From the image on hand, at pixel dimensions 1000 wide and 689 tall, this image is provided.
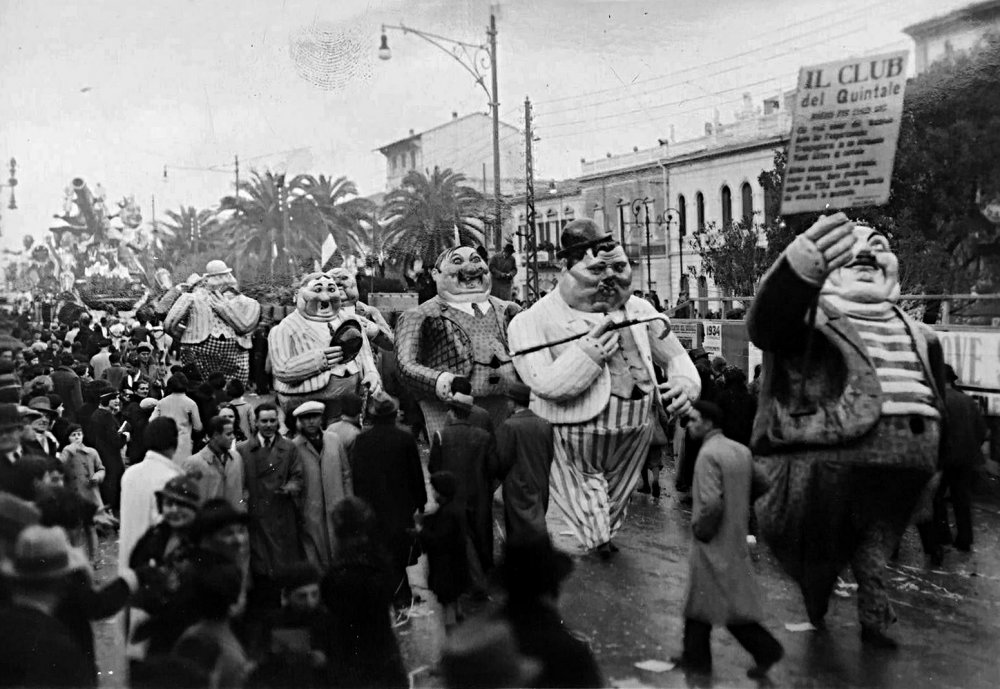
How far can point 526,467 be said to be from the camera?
593 centimetres

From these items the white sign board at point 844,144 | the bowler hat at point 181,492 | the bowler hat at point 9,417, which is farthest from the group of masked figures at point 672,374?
the bowler hat at point 181,492

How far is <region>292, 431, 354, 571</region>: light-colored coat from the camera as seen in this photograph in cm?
582

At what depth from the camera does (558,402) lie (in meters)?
6.14

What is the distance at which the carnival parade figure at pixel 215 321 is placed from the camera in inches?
366

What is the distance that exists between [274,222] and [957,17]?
4.82 m

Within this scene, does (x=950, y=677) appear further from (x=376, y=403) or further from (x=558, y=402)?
(x=376, y=403)

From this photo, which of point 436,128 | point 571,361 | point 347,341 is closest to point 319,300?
point 347,341

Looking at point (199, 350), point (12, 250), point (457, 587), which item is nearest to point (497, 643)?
point (457, 587)

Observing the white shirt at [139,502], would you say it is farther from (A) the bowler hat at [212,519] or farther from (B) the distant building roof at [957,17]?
(B) the distant building roof at [957,17]

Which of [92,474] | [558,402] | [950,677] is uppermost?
[558,402]

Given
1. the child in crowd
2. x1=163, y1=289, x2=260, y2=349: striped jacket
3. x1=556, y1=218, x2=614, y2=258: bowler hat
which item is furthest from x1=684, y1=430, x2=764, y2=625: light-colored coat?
x1=163, y1=289, x2=260, y2=349: striped jacket

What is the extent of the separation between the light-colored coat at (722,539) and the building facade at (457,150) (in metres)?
3.07

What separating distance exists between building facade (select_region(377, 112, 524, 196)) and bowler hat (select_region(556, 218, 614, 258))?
1.10 meters

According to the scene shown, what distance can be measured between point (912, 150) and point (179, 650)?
13.5ft
